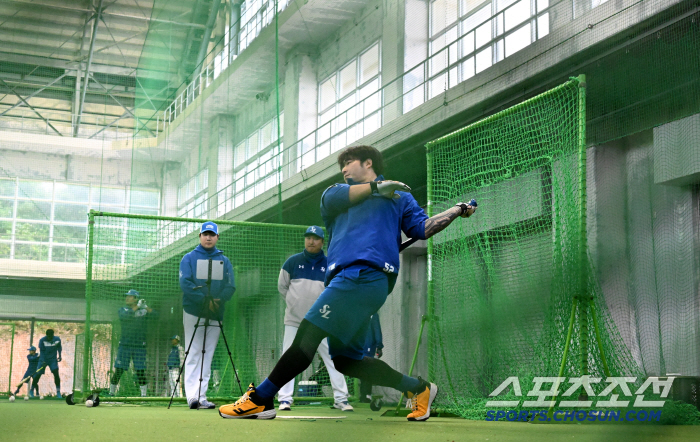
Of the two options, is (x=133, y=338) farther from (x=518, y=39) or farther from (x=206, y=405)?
(x=518, y=39)

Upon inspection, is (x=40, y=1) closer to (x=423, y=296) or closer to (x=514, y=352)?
(x=514, y=352)

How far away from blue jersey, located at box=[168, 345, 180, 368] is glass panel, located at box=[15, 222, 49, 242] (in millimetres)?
5066

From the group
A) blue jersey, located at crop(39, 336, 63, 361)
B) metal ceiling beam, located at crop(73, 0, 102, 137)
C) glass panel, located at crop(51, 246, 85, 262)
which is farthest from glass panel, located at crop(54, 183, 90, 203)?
metal ceiling beam, located at crop(73, 0, 102, 137)

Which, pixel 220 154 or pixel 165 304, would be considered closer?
pixel 165 304

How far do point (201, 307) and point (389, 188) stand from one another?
10.2ft

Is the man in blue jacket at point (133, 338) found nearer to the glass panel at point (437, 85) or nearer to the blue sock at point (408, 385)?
the blue sock at point (408, 385)

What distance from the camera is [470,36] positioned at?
29.1 ft

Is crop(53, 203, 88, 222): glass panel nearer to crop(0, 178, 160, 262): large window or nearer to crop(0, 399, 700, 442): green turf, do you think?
crop(0, 178, 160, 262): large window

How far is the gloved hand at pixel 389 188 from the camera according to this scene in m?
3.19

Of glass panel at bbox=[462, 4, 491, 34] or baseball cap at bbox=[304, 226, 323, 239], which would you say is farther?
glass panel at bbox=[462, 4, 491, 34]

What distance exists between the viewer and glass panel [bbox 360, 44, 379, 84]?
11.2m

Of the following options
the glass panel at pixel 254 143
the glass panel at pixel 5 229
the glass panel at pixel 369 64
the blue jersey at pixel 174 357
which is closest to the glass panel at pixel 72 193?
the glass panel at pixel 5 229

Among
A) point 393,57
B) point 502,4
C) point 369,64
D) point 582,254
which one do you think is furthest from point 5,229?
point 582,254

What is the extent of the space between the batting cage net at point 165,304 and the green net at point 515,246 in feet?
6.79
